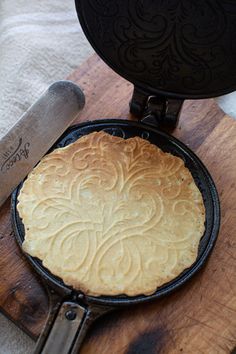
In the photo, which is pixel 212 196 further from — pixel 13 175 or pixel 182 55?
pixel 13 175

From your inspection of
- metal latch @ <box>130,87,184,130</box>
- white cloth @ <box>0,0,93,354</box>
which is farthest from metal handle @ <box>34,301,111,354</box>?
white cloth @ <box>0,0,93,354</box>

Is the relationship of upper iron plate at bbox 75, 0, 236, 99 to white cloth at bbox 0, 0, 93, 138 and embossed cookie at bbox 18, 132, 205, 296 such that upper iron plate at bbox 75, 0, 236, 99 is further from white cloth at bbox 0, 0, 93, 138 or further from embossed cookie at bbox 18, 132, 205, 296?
white cloth at bbox 0, 0, 93, 138

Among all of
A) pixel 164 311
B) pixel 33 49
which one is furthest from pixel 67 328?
pixel 33 49

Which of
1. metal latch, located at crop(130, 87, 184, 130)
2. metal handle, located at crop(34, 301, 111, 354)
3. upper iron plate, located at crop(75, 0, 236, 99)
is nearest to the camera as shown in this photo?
metal handle, located at crop(34, 301, 111, 354)

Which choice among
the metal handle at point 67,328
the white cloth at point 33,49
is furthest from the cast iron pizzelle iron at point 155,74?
the white cloth at point 33,49

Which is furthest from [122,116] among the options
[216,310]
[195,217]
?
[216,310]

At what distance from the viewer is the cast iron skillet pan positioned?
878 millimetres

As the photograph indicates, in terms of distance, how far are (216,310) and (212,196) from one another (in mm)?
260

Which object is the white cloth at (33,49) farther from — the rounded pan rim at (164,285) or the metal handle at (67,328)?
the metal handle at (67,328)

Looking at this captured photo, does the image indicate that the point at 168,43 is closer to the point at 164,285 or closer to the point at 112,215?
the point at 112,215

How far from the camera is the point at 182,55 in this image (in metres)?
1.05

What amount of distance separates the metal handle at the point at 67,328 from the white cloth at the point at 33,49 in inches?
24.9

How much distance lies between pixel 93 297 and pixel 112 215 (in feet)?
0.62

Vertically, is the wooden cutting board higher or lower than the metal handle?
lower
